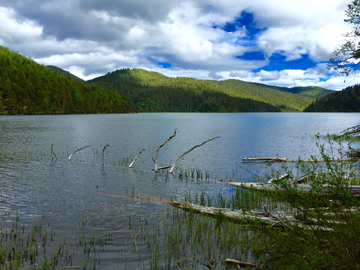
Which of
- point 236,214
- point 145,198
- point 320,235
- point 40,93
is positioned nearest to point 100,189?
point 145,198

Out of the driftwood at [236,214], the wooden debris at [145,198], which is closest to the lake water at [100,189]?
the wooden debris at [145,198]

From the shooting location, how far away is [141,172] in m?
22.6

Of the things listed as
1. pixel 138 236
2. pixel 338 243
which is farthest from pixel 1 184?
pixel 338 243

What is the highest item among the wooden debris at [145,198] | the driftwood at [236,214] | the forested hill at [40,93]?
the forested hill at [40,93]

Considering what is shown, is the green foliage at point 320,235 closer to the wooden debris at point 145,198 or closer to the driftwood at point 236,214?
the driftwood at point 236,214

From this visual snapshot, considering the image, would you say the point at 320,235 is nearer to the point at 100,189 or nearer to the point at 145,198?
the point at 145,198

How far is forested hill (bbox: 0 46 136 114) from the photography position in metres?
125

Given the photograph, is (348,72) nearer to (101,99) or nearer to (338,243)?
(338,243)

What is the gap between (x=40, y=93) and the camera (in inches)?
A: 5438

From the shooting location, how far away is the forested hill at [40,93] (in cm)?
12482

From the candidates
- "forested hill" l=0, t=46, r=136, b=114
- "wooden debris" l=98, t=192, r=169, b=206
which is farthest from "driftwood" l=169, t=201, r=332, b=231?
"forested hill" l=0, t=46, r=136, b=114

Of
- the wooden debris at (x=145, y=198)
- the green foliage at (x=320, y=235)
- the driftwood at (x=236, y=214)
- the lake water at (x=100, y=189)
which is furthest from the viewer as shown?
the wooden debris at (x=145, y=198)

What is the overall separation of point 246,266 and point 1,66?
169671mm

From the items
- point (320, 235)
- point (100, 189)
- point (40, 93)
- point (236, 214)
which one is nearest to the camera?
point (320, 235)
